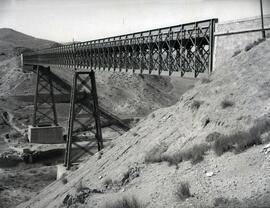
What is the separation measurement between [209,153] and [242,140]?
0.96 meters

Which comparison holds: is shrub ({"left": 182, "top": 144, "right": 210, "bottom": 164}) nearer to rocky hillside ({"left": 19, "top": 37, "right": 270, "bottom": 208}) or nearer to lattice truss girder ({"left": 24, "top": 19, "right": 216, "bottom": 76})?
rocky hillside ({"left": 19, "top": 37, "right": 270, "bottom": 208})

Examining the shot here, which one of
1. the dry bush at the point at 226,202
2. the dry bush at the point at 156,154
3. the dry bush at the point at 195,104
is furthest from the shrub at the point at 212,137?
the dry bush at the point at 226,202

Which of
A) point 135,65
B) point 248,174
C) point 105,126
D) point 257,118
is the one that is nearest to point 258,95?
point 257,118

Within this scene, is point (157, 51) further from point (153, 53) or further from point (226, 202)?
point (226, 202)

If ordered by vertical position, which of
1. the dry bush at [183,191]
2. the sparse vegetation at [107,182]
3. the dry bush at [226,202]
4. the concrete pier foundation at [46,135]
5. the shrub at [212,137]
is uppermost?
the shrub at [212,137]

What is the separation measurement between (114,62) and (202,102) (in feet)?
44.9

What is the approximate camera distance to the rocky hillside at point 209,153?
26.8 feet

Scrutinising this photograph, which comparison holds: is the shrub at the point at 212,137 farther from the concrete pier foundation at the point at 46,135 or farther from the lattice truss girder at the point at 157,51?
the concrete pier foundation at the point at 46,135

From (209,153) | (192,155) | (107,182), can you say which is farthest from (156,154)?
(209,153)

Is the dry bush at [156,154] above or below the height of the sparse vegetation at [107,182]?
above

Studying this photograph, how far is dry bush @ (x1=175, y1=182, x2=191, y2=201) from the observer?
27.6ft

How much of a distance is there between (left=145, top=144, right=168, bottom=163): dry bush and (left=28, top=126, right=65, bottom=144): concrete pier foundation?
31.0m

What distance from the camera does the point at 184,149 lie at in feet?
36.7

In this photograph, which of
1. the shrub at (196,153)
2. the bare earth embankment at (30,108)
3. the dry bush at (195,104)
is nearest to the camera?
the shrub at (196,153)
